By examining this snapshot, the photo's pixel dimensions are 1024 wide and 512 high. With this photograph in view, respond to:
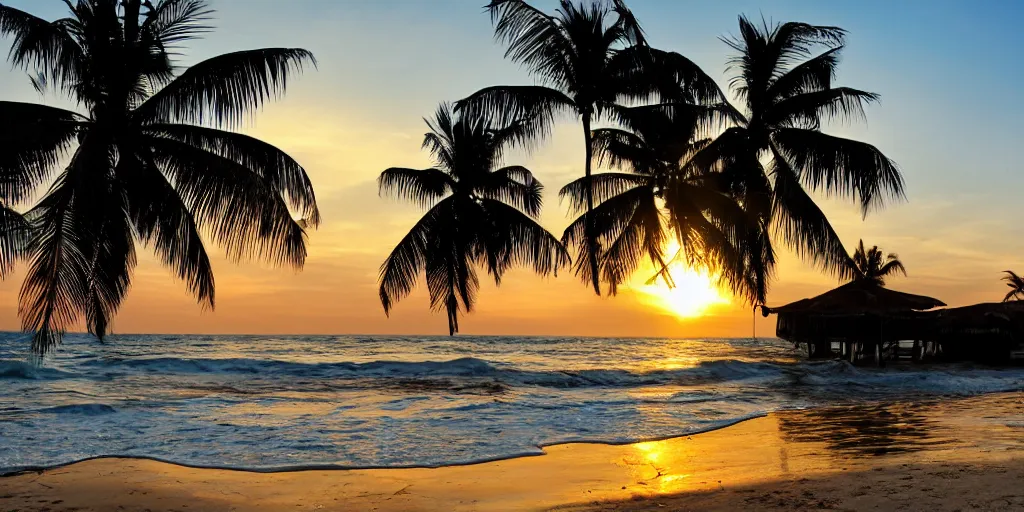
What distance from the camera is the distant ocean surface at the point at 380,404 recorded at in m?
10.1

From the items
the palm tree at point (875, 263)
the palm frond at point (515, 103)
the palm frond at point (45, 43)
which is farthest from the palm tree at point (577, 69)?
the palm tree at point (875, 263)

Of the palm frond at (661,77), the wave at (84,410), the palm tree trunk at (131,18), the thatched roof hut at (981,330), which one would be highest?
the palm frond at (661,77)

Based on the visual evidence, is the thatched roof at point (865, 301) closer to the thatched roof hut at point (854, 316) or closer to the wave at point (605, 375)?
the thatched roof hut at point (854, 316)

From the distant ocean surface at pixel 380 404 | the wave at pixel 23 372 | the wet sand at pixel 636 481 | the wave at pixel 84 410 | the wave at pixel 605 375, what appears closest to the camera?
the wet sand at pixel 636 481

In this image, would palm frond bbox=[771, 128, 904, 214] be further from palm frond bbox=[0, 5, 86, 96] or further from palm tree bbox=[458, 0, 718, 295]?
palm frond bbox=[0, 5, 86, 96]

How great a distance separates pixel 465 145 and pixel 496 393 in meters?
12.4

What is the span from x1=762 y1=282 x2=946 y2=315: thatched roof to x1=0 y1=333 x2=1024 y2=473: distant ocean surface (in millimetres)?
A: 1938

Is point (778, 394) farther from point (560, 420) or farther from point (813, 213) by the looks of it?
point (560, 420)

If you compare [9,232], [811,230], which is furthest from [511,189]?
[9,232]

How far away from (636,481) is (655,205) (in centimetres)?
1862

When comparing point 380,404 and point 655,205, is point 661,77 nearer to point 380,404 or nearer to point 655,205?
point 655,205

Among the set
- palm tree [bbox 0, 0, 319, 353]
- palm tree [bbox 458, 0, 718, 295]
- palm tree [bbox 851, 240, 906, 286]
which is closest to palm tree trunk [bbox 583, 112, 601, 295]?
palm tree [bbox 458, 0, 718, 295]

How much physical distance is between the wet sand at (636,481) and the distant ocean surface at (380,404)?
76 cm

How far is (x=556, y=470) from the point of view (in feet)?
28.0
